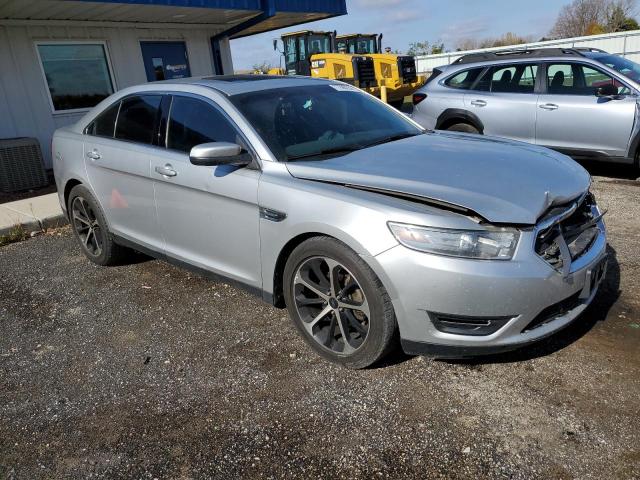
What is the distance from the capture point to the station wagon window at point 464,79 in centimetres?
761

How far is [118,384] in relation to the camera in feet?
10.1

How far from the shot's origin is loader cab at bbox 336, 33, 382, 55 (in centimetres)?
2111

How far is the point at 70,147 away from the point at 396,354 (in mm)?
3603

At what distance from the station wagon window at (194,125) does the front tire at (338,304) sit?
3.33 feet

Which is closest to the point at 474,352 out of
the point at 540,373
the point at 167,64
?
the point at 540,373

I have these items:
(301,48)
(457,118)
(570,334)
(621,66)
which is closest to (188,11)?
(457,118)

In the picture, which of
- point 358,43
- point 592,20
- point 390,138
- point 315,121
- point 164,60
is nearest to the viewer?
point 315,121

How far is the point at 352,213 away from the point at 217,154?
0.94m

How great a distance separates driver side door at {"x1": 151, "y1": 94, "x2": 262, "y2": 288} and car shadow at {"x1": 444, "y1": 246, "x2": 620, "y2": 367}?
1.48 meters

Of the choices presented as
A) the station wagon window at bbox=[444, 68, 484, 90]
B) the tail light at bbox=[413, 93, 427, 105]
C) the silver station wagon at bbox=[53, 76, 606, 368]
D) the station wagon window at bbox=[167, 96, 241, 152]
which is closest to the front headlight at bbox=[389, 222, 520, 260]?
the silver station wagon at bbox=[53, 76, 606, 368]

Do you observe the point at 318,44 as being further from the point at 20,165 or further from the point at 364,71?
the point at 20,165

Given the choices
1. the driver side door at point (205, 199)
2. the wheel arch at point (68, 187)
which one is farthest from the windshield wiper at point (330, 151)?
the wheel arch at point (68, 187)

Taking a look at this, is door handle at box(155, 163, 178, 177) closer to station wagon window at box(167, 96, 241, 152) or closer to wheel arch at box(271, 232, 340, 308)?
station wagon window at box(167, 96, 241, 152)

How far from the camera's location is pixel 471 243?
8.02ft
